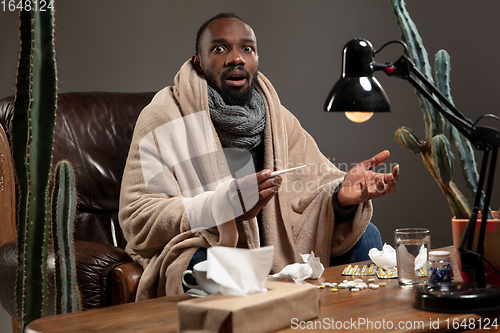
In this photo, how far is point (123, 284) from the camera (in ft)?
4.66

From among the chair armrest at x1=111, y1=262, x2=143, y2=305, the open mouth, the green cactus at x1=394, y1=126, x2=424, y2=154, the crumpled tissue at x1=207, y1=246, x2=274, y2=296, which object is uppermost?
the open mouth

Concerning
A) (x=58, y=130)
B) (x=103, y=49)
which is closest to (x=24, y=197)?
(x=58, y=130)

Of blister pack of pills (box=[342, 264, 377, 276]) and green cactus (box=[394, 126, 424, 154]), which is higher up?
green cactus (box=[394, 126, 424, 154])

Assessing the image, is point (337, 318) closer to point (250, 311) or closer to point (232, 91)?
point (250, 311)

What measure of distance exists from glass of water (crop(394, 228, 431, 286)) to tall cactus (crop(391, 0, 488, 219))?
9 cm

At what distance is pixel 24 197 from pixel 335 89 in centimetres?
62

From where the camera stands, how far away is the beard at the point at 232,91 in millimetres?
1876

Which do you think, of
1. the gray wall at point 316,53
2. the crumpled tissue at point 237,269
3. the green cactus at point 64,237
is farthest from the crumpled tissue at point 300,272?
the gray wall at point 316,53

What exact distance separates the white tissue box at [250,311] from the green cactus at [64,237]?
60 cm

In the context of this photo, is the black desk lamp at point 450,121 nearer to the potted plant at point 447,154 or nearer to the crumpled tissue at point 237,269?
the potted plant at point 447,154

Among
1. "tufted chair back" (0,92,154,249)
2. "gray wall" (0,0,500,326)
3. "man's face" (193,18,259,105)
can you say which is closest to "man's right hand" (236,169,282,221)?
"man's face" (193,18,259,105)

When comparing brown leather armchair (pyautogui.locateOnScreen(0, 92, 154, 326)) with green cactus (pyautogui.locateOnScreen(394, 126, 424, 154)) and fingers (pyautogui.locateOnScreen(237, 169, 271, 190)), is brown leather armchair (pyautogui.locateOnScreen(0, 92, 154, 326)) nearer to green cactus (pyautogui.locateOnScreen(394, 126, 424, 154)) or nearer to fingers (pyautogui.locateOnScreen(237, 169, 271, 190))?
fingers (pyautogui.locateOnScreen(237, 169, 271, 190))

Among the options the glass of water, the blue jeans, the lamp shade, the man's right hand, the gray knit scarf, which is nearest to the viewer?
the lamp shade

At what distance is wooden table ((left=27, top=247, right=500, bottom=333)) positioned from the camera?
833mm
